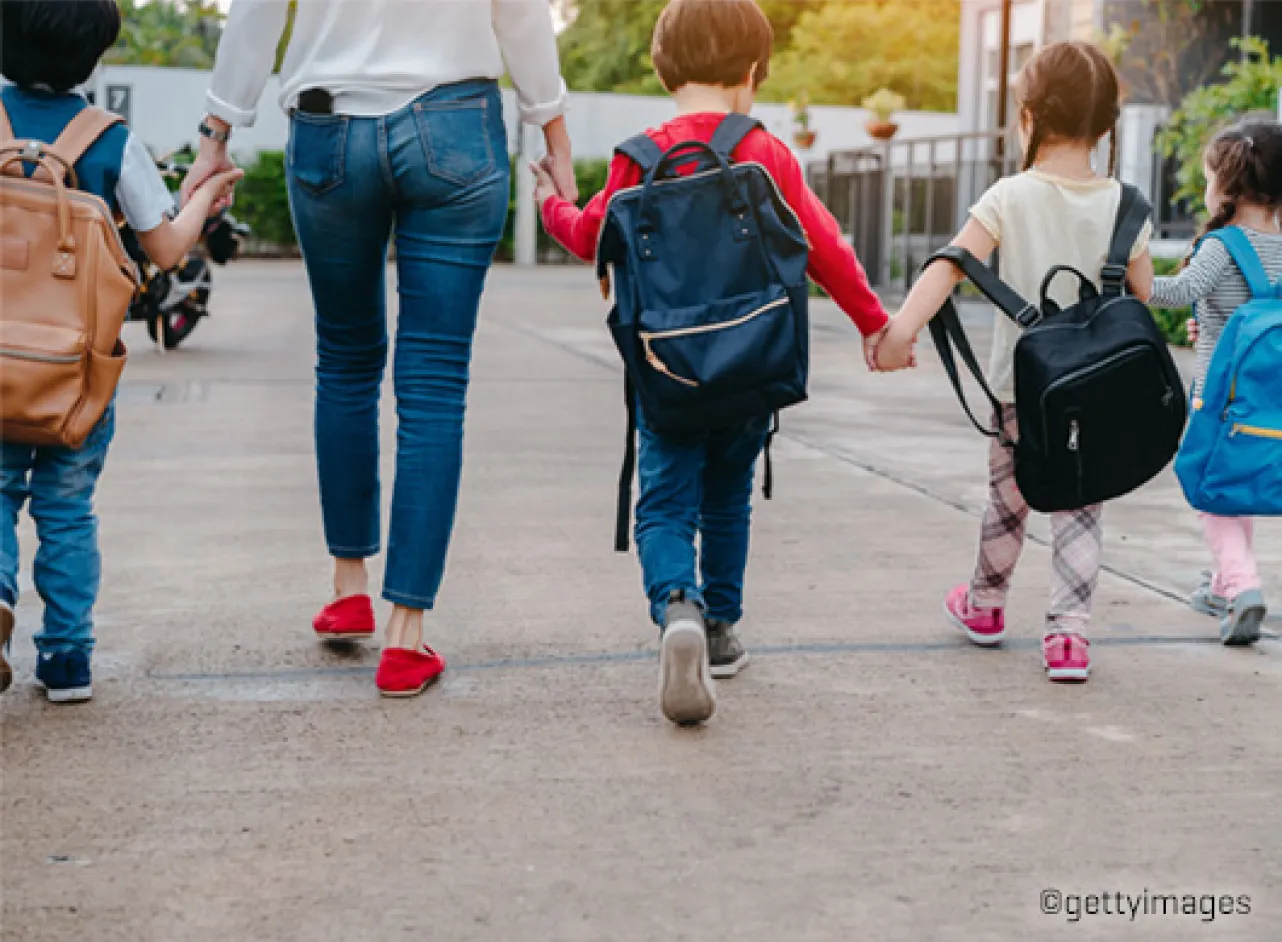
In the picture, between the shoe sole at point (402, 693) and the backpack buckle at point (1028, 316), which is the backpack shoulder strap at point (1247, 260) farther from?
the shoe sole at point (402, 693)

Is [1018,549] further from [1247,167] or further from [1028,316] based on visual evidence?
[1247,167]

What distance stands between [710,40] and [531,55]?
0.42 m

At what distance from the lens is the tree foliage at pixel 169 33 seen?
5844cm

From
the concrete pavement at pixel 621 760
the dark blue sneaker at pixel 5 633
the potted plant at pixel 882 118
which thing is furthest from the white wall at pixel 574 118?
the dark blue sneaker at pixel 5 633

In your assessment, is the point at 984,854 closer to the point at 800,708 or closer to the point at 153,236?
the point at 800,708

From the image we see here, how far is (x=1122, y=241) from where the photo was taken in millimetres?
3875

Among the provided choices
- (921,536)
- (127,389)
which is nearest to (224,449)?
(127,389)

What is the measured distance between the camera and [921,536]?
5758 millimetres

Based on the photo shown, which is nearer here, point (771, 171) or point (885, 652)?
point (771, 171)

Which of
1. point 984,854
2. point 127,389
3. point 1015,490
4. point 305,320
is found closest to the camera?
point 984,854

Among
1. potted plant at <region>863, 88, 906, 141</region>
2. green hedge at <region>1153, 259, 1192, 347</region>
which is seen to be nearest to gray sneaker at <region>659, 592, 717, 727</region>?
green hedge at <region>1153, 259, 1192, 347</region>

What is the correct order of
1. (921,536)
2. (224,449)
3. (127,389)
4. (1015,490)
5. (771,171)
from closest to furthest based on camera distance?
(771,171) → (1015,490) → (921,536) → (224,449) → (127,389)

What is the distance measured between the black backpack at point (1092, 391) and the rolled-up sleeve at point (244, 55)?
157cm

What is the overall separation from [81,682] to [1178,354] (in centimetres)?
1065
